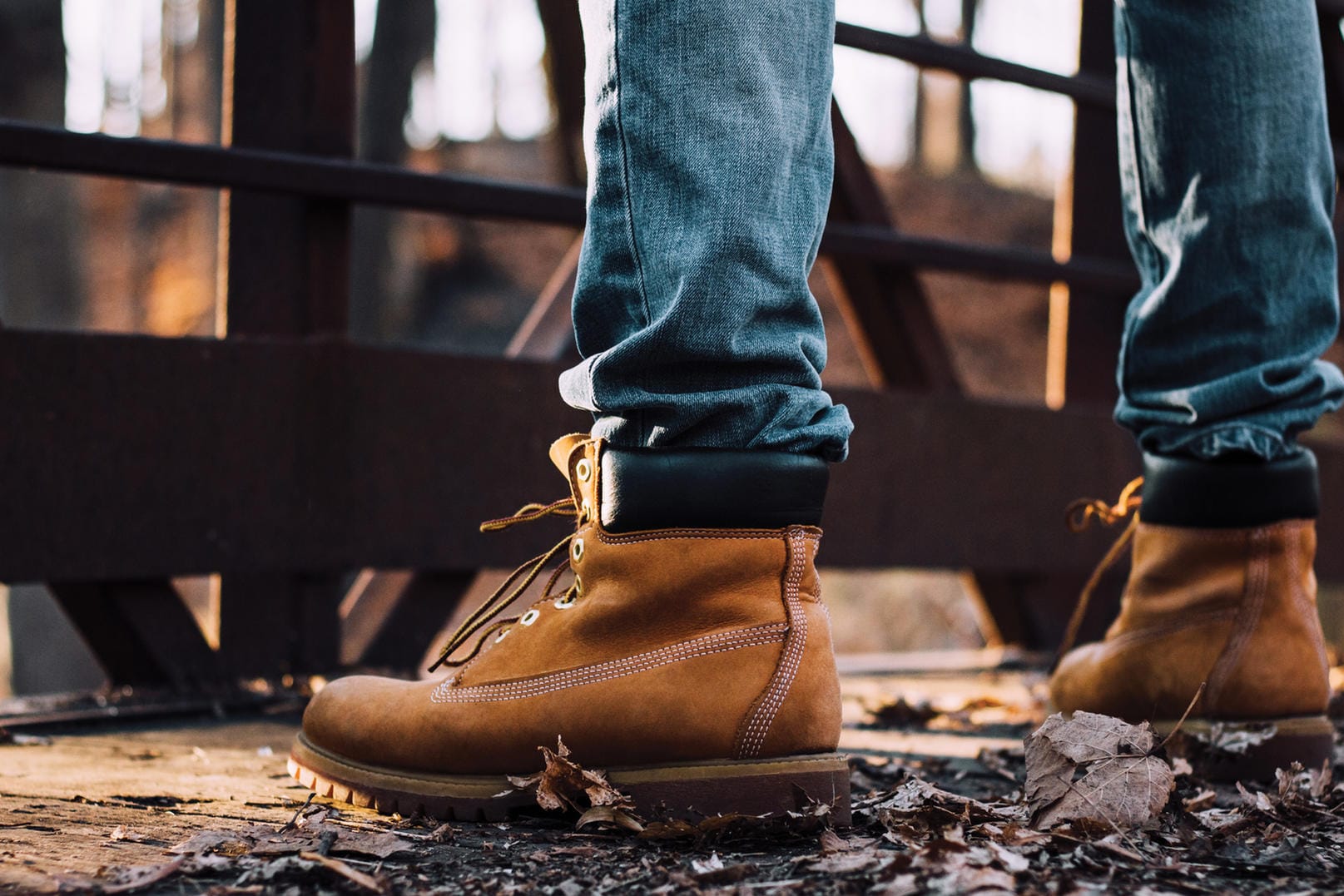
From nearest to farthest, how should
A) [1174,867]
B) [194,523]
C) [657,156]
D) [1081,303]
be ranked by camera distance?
1. [1174,867]
2. [657,156]
3. [194,523]
4. [1081,303]

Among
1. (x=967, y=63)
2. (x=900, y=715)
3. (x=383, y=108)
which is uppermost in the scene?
(x=383, y=108)

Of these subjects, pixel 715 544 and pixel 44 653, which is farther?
pixel 44 653

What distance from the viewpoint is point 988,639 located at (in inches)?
113

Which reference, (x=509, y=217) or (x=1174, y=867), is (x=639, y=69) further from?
(x=509, y=217)

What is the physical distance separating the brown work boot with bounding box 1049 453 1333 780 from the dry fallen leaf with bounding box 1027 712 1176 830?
32 centimetres

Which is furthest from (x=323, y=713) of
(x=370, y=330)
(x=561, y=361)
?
(x=370, y=330)

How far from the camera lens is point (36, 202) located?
8.00 m

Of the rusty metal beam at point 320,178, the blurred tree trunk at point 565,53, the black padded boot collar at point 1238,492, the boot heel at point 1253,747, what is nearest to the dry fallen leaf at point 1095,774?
the boot heel at point 1253,747

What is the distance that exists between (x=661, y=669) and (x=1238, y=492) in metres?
0.76

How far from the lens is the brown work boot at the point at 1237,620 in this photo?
134 cm

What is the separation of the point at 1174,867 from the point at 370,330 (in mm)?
10794

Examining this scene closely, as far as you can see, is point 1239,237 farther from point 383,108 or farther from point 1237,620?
point 383,108

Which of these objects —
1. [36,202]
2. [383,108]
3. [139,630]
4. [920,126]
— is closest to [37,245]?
[36,202]

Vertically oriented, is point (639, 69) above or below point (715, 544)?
above
